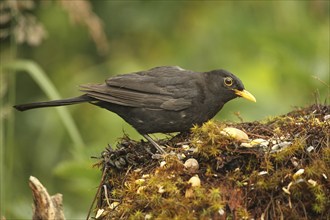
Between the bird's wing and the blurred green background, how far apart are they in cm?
145

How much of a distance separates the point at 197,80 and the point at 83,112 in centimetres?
376

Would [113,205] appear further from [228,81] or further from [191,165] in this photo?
[228,81]

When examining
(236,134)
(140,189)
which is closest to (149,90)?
(236,134)

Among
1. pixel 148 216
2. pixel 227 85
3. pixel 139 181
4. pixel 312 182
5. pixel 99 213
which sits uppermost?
pixel 227 85

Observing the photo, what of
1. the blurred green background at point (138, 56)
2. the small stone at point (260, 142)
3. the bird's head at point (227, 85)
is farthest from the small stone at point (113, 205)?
the blurred green background at point (138, 56)

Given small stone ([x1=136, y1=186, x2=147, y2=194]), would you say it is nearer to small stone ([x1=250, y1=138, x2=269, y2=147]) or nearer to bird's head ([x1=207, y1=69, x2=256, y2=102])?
small stone ([x1=250, y1=138, x2=269, y2=147])

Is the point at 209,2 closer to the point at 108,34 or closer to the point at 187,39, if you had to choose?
the point at 187,39

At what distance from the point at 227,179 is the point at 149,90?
5.25 feet

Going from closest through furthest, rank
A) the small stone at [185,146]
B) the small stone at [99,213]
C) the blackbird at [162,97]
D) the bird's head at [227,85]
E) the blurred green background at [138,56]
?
the small stone at [99,213] → the small stone at [185,146] → the blackbird at [162,97] → the bird's head at [227,85] → the blurred green background at [138,56]

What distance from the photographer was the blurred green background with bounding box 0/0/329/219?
320 inches

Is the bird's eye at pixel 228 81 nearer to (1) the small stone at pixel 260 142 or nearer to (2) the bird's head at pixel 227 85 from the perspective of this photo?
(2) the bird's head at pixel 227 85

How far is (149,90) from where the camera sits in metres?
6.25

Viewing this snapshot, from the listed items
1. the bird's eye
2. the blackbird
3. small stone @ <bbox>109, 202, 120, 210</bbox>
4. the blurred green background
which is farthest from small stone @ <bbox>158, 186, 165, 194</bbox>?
the blurred green background

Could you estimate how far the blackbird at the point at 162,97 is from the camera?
6.14 meters
